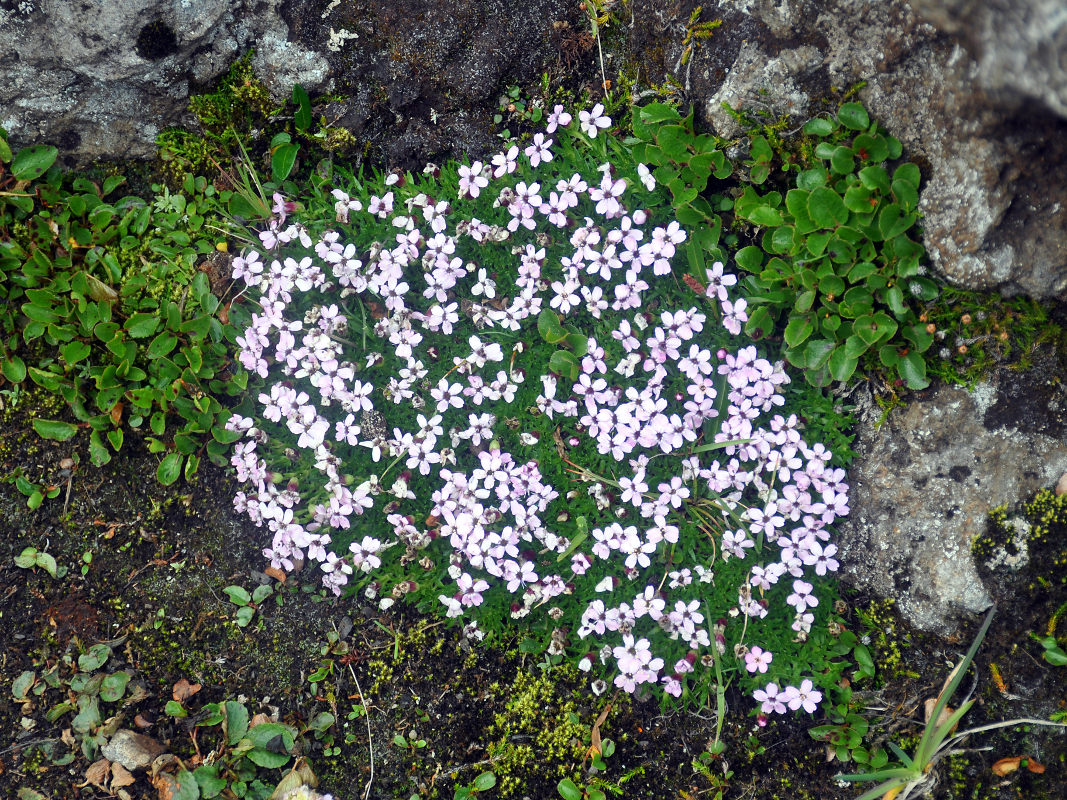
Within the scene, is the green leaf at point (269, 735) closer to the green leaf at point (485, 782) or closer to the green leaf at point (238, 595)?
A: the green leaf at point (238, 595)

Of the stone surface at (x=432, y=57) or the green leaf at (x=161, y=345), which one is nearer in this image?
the green leaf at (x=161, y=345)

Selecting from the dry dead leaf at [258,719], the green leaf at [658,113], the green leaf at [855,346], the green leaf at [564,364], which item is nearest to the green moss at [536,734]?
the dry dead leaf at [258,719]

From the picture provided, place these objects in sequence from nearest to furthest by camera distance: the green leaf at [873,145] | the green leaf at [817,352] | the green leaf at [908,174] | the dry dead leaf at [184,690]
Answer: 1. the green leaf at [908,174]
2. the green leaf at [873,145]
3. the green leaf at [817,352]
4. the dry dead leaf at [184,690]

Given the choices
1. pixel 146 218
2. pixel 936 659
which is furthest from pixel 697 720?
pixel 146 218

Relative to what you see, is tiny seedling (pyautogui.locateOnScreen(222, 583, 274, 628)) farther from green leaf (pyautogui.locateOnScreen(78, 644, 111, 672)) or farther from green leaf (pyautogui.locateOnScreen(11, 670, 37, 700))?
green leaf (pyautogui.locateOnScreen(11, 670, 37, 700))

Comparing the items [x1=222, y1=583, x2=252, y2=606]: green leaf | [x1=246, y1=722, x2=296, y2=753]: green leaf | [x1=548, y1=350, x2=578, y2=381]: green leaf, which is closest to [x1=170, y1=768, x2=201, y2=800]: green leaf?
[x1=246, y1=722, x2=296, y2=753]: green leaf

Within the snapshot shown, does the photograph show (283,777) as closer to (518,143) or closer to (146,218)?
(146,218)

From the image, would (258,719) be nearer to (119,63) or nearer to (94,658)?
(94,658)
